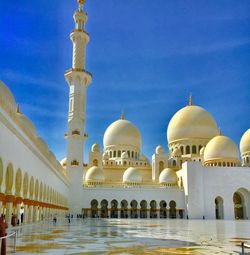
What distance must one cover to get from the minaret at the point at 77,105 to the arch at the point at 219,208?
13.3 meters

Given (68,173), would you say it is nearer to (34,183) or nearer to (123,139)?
(123,139)

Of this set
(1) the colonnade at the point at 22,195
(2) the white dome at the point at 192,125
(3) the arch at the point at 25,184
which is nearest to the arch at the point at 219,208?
(2) the white dome at the point at 192,125

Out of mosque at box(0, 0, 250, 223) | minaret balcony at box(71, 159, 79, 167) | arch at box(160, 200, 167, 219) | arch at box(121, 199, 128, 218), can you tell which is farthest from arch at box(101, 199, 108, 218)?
minaret balcony at box(71, 159, 79, 167)

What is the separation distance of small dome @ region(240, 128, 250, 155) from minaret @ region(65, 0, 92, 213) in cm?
1756

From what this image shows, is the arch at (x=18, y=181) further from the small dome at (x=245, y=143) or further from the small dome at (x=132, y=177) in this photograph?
the small dome at (x=245, y=143)

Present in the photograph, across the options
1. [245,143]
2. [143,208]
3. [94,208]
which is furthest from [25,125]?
[245,143]

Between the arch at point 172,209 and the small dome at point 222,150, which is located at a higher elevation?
the small dome at point 222,150

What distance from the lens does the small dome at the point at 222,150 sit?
35.3m

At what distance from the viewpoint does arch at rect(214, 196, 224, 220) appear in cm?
3449

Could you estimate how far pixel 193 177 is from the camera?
111 ft

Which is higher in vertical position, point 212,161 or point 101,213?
point 212,161

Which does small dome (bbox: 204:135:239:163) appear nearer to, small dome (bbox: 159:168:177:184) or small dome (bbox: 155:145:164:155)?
small dome (bbox: 159:168:177:184)

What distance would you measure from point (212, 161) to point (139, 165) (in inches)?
364

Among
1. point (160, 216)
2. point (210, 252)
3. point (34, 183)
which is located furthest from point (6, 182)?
point (160, 216)
